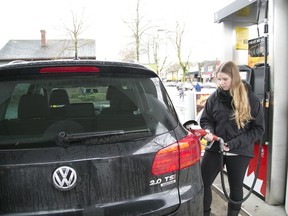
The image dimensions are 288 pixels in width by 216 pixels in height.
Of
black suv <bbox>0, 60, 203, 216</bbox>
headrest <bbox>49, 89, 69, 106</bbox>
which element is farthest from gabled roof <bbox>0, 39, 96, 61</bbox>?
black suv <bbox>0, 60, 203, 216</bbox>

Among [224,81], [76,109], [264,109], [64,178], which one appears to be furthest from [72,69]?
[264,109]

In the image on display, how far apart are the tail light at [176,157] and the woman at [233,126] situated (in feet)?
3.39

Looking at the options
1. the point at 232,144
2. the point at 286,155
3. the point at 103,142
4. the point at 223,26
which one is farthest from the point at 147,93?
the point at 223,26

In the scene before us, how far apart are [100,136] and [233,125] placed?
1705mm

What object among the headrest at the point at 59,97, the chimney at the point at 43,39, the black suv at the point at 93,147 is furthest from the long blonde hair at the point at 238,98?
the chimney at the point at 43,39

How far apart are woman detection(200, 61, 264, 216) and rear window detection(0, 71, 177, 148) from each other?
1.12 metres

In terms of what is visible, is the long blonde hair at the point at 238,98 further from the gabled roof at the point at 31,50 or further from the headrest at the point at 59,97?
the gabled roof at the point at 31,50

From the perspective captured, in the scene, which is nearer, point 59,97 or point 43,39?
point 59,97

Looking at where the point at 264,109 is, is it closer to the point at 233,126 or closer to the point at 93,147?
the point at 233,126

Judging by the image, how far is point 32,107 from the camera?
6.22ft

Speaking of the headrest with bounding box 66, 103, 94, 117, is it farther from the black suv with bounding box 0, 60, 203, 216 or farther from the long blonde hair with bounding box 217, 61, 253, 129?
the long blonde hair with bounding box 217, 61, 253, 129

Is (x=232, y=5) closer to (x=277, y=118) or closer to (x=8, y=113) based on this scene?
(x=277, y=118)

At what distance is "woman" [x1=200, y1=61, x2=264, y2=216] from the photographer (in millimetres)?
2871

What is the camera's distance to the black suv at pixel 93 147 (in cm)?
154
